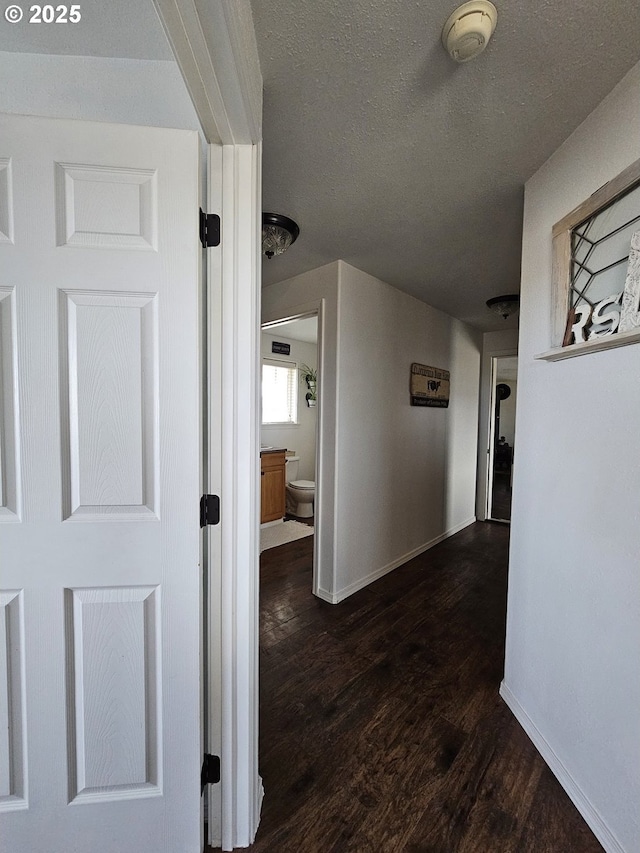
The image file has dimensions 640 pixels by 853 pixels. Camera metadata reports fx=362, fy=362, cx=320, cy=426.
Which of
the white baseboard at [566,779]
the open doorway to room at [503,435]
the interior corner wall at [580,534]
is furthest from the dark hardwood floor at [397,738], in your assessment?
the open doorway to room at [503,435]

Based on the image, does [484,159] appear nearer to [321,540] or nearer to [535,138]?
→ [535,138]

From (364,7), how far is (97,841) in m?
2.30

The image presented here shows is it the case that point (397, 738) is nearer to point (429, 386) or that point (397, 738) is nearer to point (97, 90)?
point (97, 90)

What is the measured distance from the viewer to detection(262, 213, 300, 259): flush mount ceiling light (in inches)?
74.7

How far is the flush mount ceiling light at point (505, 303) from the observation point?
304 cm

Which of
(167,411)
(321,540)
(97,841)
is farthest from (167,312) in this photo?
(321,540)

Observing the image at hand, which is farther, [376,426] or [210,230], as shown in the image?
[376,426]

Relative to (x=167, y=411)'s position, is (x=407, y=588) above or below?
below

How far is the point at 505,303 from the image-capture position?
3.07 meters

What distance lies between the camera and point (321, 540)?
261cm

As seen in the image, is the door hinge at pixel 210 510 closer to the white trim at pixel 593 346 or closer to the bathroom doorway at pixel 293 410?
the white trim at pixel 593 346

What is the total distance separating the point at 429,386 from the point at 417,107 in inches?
96.7

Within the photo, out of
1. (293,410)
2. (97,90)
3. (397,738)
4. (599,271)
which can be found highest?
(97,90)

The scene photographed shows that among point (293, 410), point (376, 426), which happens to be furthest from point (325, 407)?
point (293, 410)
